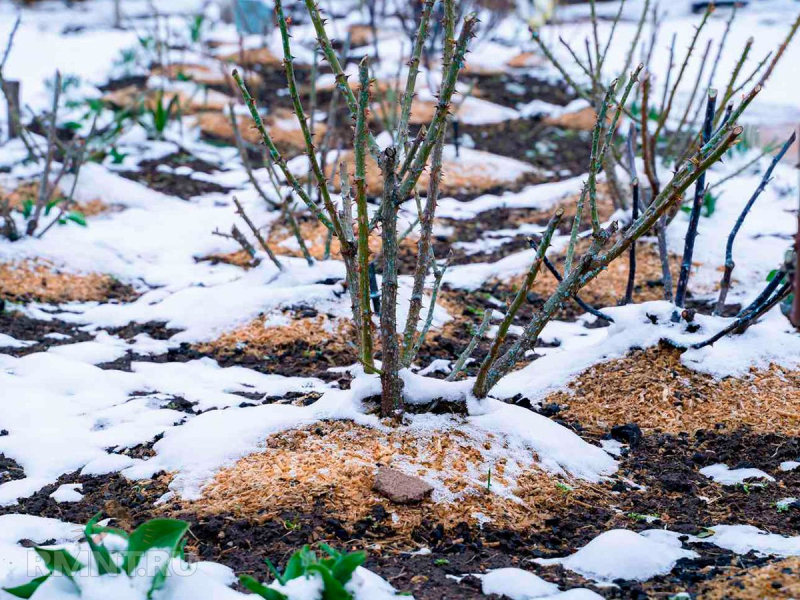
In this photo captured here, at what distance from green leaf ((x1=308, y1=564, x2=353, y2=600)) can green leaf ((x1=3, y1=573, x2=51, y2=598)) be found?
18.2 inches

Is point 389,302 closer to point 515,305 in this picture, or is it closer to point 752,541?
point 515,305

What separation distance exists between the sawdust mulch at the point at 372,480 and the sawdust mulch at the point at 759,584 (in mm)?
470

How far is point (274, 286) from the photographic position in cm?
365

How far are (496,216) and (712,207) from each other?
1.36m

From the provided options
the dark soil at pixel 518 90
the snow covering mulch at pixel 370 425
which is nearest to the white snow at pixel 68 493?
the snow covering mulch at pixel 370 425

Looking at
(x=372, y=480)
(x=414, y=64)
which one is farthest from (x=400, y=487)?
(x=414, y=64)

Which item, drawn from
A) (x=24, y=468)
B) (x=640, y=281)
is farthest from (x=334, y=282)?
(x=24, y=468)

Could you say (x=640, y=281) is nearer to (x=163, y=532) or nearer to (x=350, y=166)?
(x=350, y=166)

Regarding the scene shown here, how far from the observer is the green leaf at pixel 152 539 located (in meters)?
1.40

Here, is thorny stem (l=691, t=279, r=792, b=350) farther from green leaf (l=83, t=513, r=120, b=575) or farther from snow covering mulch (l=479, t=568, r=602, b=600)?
green leaf (l=83, t=513, r=120, b=575)

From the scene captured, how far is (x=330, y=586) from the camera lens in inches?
54.1

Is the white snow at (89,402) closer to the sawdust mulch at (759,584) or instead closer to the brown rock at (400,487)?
the brown rock at (400,487)

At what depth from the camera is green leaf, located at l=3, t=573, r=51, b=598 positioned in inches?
53.7

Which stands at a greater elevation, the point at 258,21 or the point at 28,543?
the point at 258,21
